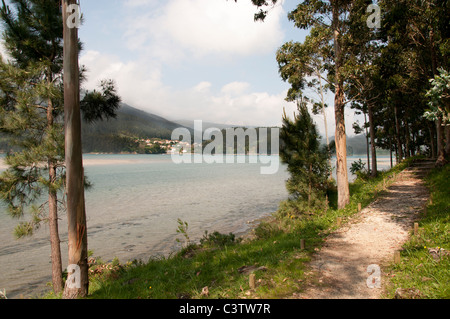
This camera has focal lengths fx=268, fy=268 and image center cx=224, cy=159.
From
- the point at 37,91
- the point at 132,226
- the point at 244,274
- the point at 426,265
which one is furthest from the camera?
the point at 132,226

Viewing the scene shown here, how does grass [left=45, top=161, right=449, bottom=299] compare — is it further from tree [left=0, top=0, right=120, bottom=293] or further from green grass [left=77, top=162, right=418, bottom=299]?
tree [left=0, top=0, right=120, bottom=293]

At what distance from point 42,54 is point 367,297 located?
33.7ft

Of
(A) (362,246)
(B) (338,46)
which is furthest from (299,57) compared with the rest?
(A) (362,246)

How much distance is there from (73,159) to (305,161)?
10.5 meters

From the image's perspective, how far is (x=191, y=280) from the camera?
549 centimetres

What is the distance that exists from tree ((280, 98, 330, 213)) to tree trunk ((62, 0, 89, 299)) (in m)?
10.2

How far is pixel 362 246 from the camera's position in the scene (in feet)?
21.3

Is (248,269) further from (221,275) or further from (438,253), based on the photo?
(438,253)

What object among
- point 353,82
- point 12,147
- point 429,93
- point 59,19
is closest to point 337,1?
point 353,82

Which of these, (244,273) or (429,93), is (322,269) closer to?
(244,273)

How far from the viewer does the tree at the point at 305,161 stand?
12805 mm

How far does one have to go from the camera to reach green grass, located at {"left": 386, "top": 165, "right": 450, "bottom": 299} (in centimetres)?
398

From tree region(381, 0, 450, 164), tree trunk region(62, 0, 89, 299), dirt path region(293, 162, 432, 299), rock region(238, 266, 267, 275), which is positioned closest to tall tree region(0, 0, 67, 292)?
tree trunk region(62, 0, 89, 299)

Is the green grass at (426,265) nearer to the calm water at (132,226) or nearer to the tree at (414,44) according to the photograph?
the tree at (414,44)
